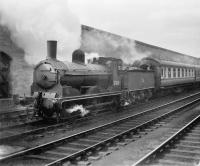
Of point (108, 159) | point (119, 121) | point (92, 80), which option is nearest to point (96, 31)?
point (92, 80)

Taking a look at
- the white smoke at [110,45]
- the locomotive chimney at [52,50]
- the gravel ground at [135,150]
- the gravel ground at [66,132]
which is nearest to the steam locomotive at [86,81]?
the locomotive chimney at [52,50]

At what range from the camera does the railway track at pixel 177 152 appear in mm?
5695

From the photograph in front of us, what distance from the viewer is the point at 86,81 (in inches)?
450

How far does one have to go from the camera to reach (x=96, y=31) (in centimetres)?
2061

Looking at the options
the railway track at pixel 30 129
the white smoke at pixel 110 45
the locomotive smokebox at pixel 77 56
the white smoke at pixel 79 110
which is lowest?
the railway track at pixel 30 129

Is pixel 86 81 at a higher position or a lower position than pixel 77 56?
lower

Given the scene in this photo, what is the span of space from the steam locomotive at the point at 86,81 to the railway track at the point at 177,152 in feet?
13.1

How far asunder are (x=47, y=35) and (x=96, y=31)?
7.95 metres

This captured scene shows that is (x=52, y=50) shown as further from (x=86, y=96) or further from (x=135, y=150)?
(x=135, y=150)

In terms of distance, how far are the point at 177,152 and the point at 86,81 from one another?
5676 mm

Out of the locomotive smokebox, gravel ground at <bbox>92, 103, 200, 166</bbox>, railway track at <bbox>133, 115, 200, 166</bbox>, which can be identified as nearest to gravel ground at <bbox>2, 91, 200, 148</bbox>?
gravel ground at <bbox>92, 103, 200, 166</bbox>

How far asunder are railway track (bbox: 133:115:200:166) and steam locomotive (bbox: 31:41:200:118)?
398 centimetres

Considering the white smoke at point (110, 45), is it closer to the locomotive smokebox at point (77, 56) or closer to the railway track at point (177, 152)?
the locomotive smokebox at point (77, 56)

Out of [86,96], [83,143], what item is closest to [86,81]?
[86,96]
